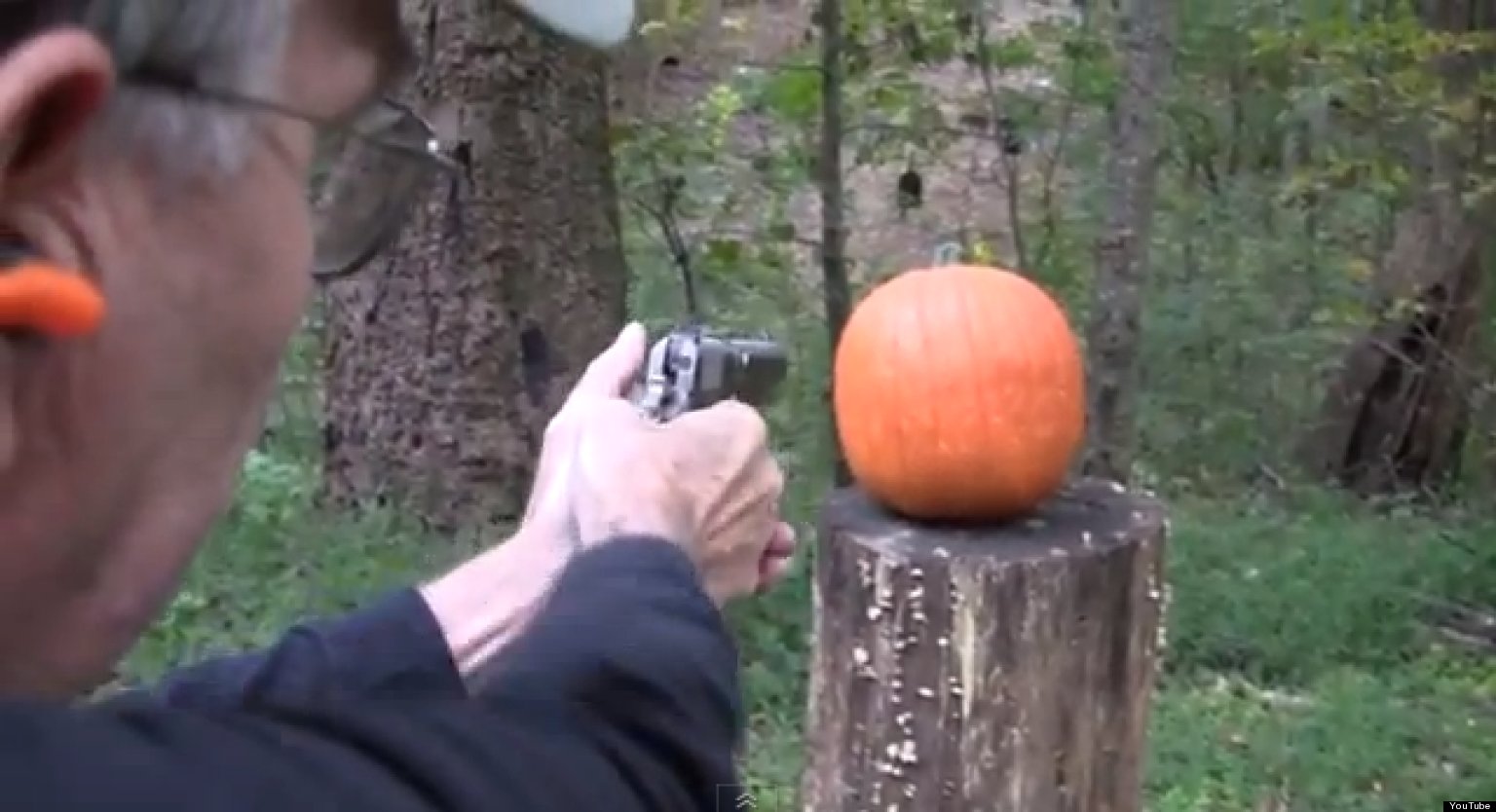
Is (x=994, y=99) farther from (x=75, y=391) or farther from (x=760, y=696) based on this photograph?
(x=75, y=391)

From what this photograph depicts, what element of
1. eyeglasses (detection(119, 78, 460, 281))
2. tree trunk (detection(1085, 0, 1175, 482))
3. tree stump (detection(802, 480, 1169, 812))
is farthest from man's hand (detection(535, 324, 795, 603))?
tree trunk (detection(1085, 0, 1175, 482))

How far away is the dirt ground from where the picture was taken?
7965 mm

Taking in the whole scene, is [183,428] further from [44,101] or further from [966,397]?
Answer: [966,397]

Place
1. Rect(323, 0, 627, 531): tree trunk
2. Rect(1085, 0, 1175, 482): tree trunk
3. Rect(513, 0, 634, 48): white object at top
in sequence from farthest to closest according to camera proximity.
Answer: Rect(1085, 0, 1175, 482): tree trunk → Rect(323, 0, 627, 531): tree trunk → Rect(513, 0, 634, 48): white object at top

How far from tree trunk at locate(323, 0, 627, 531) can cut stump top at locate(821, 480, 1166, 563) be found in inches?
74.4

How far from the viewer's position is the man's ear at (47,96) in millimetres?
748

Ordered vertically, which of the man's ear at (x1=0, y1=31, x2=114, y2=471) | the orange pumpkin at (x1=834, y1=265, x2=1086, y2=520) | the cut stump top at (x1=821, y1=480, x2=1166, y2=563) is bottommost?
the cut stump top at (x1=821, y1=480, x2=1166, y2=563)

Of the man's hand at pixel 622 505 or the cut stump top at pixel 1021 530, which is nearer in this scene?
the man's hand at pixel 622 505

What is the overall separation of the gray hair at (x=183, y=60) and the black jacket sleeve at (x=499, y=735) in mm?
231

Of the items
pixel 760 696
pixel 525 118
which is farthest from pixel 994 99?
pixel 760 696

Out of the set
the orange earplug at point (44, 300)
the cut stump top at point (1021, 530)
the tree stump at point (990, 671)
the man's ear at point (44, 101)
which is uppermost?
the man's ear at point (44, 101)

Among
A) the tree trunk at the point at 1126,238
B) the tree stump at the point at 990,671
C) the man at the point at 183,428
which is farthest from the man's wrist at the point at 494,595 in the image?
the tree trunk at the point at 1126,238

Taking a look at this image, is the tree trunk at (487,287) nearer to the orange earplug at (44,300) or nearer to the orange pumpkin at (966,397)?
the orange pumpkin at (966,397)

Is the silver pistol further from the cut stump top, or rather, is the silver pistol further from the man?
the cut stump top
